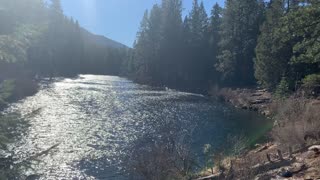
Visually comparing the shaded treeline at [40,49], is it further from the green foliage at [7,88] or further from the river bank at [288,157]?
the river bank at [288,157]

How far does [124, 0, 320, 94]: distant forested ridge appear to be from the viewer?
40.8 meters

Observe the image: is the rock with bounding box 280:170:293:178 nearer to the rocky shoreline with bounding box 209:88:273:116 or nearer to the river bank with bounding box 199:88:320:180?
the river bank with bounding box 199:88:320:180

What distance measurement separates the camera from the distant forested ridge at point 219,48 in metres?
40.8

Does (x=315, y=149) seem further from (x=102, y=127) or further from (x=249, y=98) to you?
(x=249, y=98)

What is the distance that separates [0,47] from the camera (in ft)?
19.1

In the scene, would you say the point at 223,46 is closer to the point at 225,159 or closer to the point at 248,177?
the point at 225,159

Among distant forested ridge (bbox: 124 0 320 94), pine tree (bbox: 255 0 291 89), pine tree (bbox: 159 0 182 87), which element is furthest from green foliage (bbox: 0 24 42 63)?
pine tree (bbox: 159 0 182 87)

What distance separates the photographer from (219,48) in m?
74.6

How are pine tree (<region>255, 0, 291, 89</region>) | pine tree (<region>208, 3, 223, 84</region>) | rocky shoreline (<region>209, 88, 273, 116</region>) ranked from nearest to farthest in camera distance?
pine tree (<region>255, 0, 291, 89</region>) → rocky shoreline (<region>209, 88, 273, 116</region>) → pine tree (<region>208, 3, 223, 84</region>)

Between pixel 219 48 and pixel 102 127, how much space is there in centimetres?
5152

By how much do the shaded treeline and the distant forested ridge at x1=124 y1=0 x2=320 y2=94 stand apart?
61.8 ft

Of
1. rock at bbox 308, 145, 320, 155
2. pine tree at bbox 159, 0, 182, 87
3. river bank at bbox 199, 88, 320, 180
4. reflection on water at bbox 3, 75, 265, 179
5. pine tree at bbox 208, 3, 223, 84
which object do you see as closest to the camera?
river bank at bbox 199, 88, 320, 180

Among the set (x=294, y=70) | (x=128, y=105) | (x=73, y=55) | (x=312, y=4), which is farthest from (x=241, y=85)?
(x=73, y=55)

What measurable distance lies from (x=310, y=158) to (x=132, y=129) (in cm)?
1471
